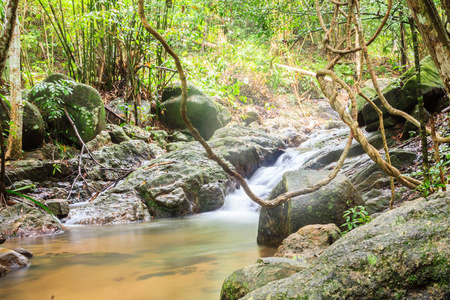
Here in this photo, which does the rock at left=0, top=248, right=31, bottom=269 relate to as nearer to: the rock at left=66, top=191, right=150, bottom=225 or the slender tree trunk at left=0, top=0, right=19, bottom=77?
the slender tree trunk at left=0, top=0, right=19, bottom=77

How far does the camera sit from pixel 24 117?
6.62m

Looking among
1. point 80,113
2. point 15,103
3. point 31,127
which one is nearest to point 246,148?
point 80,113

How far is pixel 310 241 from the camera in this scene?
9.75 feet

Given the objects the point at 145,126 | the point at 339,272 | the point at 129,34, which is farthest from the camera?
the point at 145,126

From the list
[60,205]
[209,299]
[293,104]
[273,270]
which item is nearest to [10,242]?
[60,205]

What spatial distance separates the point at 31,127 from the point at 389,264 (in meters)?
7.12

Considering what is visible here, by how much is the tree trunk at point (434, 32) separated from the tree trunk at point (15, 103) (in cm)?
620

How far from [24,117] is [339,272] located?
700cm

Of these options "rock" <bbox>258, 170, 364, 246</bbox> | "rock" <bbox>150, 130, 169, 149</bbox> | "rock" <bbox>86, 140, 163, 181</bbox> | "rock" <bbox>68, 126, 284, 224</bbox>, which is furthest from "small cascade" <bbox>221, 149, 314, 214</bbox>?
"rock" <bbox>150, 130, 169, 149</bbox>

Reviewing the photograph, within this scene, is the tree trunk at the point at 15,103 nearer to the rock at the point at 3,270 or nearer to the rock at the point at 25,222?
the rock at the point at 25,222

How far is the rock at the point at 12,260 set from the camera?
3035 mm

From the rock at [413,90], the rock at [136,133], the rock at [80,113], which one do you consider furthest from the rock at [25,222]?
the rock at [413,90]

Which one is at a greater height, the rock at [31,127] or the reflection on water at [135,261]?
the rock at [31,127]

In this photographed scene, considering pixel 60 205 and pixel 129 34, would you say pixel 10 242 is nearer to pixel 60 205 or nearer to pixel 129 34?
pixel 60 205
